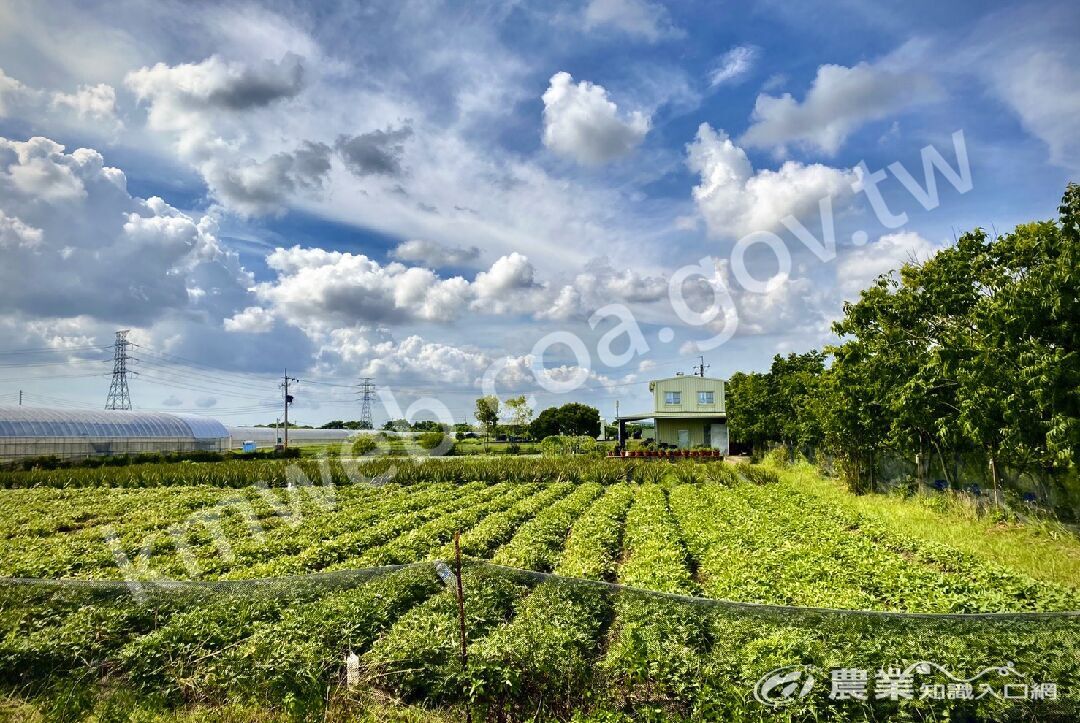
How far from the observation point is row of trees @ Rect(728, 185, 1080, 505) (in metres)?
10.7

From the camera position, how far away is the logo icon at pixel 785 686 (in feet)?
14.4

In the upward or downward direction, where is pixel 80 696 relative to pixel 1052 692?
downward

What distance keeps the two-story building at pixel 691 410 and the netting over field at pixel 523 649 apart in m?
41.3

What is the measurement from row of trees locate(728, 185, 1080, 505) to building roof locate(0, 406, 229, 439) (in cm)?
4160

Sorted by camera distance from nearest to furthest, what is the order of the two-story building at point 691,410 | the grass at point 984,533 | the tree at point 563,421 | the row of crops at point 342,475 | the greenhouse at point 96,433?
the grass at point 984,533, the row of crops at point 342,475, the greenhouse at point 96,433, the two-story building at point 691,410, the tree at point 563,421

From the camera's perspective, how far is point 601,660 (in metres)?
5.39

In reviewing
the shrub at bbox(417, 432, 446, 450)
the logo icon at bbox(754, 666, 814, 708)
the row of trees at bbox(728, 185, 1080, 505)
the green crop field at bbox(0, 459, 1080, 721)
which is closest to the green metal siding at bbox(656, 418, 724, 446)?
the shrub at bbox(417, 432, 446, 450)

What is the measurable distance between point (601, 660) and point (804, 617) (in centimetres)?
181

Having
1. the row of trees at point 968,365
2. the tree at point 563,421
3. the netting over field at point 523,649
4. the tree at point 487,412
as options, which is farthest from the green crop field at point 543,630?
the tree at point 563,421

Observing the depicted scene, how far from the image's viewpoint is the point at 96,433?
38.4 metres

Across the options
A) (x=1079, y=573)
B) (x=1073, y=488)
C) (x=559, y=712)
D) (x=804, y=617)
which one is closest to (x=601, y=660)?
→ (x=559, y=712)

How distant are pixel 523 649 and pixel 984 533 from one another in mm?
12546

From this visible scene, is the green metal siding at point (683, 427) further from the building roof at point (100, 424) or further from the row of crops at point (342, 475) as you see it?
the building roof at point (100, 424)

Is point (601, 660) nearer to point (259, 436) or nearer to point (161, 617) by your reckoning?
point (161, 617)
